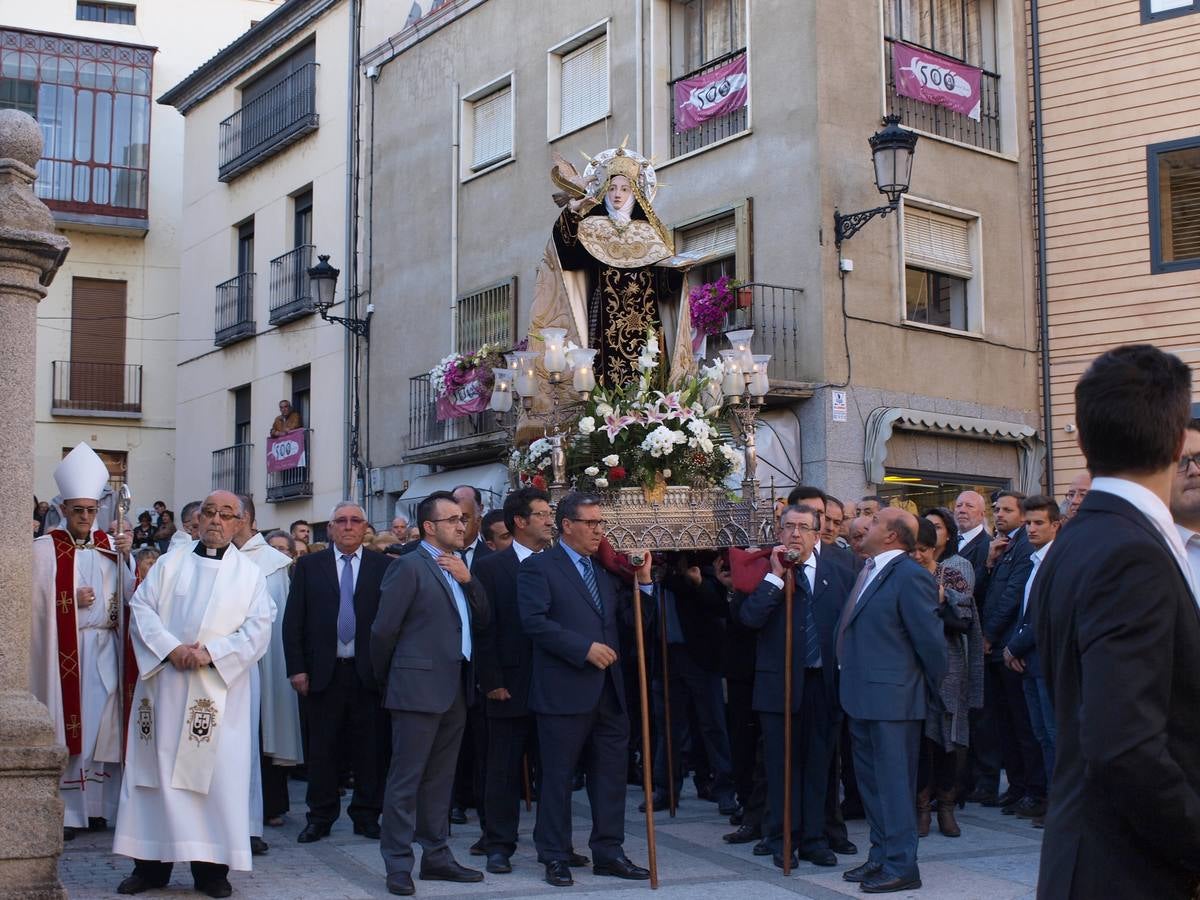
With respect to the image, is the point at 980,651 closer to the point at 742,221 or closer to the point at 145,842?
the point at 145,842

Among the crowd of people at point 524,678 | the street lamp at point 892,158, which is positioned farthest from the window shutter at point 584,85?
the crowd of people at point 524,678

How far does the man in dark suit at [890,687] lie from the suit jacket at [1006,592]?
2.28 m

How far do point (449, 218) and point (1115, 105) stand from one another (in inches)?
362

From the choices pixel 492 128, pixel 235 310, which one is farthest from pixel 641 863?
pixel 235 310

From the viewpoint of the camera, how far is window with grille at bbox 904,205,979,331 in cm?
1652

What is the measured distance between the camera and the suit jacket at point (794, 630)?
7.69 metres

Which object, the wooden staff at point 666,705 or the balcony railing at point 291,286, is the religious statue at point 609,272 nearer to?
the wooden staff at point 666,705

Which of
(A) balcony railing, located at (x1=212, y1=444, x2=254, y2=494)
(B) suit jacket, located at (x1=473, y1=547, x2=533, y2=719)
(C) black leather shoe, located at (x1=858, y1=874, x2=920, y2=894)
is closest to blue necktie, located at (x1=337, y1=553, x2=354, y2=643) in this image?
(B) suit jacket, located at (x1=473, y1=547, x2=533, y2=719)

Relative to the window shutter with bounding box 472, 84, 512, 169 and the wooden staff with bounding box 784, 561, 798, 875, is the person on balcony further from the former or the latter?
the wooden staff with bounding box 784, 561, 798, 875

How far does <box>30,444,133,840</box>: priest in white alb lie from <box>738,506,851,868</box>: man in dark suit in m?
3.71

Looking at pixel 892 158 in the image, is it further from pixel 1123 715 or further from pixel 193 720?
pixel 1123 715

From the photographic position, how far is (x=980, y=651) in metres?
8.88

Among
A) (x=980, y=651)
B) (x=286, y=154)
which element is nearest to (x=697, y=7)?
(x=286, y=154)

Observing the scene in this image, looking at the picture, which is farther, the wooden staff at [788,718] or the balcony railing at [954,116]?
the balcony railing at [954,116]
